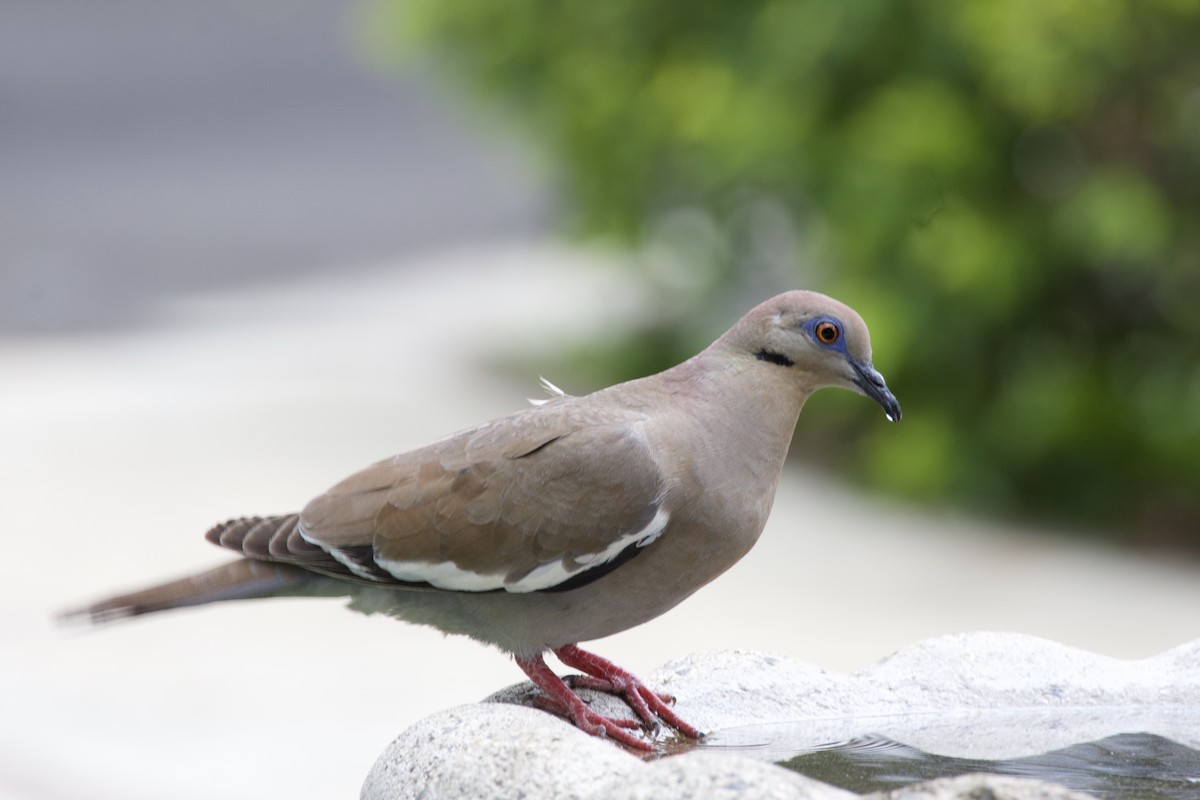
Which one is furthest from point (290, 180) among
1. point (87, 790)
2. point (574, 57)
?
point (87, 790)

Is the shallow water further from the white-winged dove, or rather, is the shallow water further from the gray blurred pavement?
the gray blurred pavement

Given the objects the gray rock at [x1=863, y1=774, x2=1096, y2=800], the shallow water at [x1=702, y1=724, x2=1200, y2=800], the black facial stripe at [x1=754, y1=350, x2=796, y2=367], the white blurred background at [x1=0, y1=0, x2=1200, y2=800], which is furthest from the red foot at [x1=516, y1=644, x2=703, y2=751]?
the white blurred background at [x1=0, y1=0, x2=1200, y2=800]

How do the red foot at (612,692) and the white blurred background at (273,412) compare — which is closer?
A: the red foot at (612,692)

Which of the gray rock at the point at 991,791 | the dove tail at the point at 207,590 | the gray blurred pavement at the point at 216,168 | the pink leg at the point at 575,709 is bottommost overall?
the gray rock at the point at 991,791

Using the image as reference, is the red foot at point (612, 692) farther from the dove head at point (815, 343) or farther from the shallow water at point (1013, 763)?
the dove head at point (815, 343)

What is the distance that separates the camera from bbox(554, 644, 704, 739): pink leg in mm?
2869

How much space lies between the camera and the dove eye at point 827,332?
9.41ft

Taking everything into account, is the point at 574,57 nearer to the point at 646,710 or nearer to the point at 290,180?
the point at 646,710

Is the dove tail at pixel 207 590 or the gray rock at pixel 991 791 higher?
the dove tail at pixel 207 590

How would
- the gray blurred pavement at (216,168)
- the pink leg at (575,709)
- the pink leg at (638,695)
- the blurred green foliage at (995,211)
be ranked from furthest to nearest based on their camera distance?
the gray blurred pavement at (216,168) < the blurred green foliage at (995,211) < the pink leg at (638,695) < the pink leg at (575,709)

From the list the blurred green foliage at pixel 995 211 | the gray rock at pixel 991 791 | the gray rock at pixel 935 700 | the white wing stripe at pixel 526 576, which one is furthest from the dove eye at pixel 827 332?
the blurred green foliage at pixel 995 211

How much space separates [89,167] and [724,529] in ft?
52.9

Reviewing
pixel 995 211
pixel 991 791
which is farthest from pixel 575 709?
pixel 995 211

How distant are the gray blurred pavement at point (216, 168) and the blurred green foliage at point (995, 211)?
6.33m
